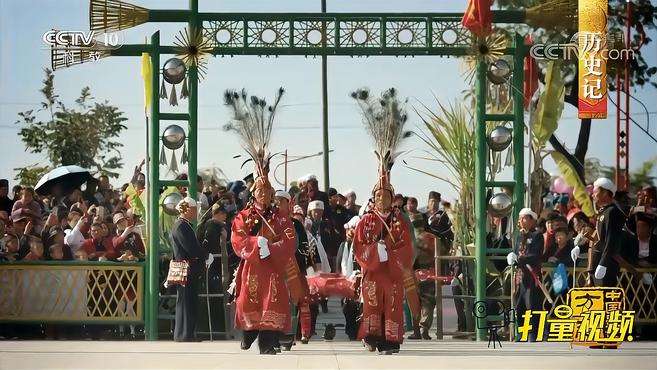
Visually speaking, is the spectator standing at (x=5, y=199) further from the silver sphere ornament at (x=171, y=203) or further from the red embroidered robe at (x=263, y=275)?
the red embroidered robe at (x=263, y=275)

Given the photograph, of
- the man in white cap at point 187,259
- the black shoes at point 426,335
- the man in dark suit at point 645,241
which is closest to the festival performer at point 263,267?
the man in white cap at point 187,259

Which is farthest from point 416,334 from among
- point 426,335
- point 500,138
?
point 500,138

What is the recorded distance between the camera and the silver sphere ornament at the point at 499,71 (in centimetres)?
1795

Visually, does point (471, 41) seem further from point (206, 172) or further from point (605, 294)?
point (206, 172)

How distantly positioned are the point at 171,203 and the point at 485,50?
4.16 meters

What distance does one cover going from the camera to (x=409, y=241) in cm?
1644

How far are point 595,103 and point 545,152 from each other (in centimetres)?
160

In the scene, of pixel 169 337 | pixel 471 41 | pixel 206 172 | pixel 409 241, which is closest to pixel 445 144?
pixel 471 41

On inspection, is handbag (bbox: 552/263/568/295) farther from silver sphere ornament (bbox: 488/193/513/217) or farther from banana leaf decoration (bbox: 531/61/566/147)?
banana leaf decoration (bbox: 531/61/566/147)

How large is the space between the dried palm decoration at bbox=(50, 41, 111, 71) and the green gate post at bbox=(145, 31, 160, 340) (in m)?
0.59

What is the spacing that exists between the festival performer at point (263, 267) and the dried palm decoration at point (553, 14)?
3.96 m

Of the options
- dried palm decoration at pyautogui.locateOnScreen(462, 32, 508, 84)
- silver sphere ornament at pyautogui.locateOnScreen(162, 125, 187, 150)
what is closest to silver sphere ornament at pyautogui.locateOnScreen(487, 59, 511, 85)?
dried palm decoration at pyautogui.locateOnScreen(462, 32, 508, 84)

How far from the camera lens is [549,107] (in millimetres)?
19297

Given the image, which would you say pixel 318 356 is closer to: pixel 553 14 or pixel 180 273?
pixel 180 273
